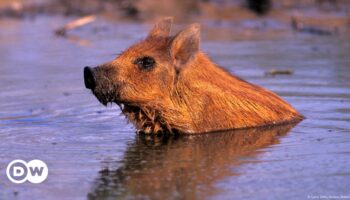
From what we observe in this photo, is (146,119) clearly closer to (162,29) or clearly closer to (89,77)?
(89,77)

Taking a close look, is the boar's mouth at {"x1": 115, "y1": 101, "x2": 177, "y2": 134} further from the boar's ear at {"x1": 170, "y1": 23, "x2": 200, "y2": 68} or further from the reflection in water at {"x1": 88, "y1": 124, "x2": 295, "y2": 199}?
the boar's ear at {"x1": 170, "y1": 23, "x2": 200, "y2": 68}

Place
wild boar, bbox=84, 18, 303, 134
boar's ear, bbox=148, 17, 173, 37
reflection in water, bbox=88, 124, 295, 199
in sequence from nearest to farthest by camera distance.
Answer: reflection in water, bbox=88, 124, 295, 199, wild boar, bbox=84, 18, 303, 134, boar's ear, bbox=148, 17, 173, 37

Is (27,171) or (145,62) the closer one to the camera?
(27,171)

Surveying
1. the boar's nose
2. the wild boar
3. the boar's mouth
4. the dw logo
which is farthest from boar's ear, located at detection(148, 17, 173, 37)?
the dw logo

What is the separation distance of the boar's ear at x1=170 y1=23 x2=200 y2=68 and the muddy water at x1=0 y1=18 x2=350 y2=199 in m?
0.76

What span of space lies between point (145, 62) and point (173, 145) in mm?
961

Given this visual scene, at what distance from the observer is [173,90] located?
8297mm

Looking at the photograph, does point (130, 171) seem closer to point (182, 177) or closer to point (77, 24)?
point (182, 177)

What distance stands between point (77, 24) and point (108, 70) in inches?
367

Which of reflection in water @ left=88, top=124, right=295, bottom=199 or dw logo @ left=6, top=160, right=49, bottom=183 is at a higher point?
dw logo @ left=6, top=160, right=49, bottom=183

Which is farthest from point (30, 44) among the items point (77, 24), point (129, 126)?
point (129, 126)

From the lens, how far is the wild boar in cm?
813

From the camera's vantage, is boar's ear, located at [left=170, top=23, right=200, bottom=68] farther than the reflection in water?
Yes

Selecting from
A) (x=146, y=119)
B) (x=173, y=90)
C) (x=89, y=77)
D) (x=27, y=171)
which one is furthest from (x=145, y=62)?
(x=27, y=171)
